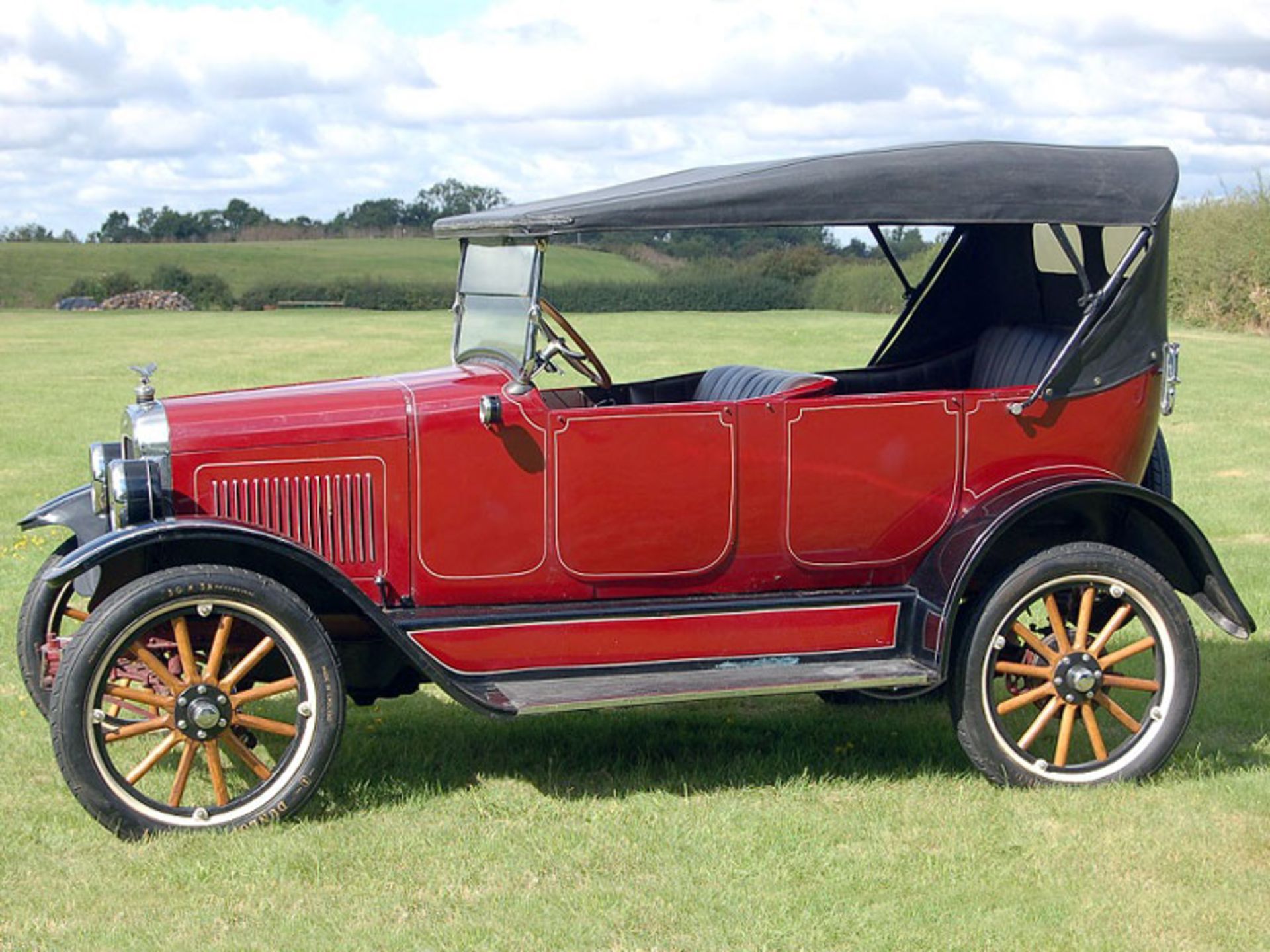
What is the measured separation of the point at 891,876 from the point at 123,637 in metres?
2.36

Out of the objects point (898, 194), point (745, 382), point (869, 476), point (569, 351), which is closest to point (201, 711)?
point (569, 351)

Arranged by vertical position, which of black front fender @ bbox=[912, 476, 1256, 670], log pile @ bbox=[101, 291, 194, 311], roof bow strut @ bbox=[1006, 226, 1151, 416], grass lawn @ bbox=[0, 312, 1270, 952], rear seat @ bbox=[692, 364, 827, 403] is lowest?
log pile @ bbox=[101, 291, 194, 311]

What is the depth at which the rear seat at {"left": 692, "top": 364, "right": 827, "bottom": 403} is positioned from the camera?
5223 mm

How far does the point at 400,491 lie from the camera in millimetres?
4957

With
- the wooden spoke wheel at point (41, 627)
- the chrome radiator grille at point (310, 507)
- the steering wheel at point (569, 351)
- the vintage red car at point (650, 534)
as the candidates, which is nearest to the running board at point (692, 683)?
the vintage red car at point (650, 534)

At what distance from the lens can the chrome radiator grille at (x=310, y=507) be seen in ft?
16.2

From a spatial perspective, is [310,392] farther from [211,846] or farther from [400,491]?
[211,846]

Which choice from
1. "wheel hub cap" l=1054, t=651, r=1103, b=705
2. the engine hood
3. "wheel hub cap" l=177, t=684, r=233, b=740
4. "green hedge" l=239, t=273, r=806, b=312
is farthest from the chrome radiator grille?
"wheel hub cap" l=1054, t=651, r=1103, b=705

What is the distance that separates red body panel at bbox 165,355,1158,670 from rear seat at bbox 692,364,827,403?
0.09 metres

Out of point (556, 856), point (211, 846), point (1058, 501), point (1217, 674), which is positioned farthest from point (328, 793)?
point (1217, 674)

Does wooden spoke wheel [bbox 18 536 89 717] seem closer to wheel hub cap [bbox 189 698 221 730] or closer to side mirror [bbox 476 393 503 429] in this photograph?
wheel hub cap [bbox 189 698 221 730]

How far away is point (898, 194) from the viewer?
5156 mm

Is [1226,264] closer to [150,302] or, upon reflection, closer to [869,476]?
[869,476]

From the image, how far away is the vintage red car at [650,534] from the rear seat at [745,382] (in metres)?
0.02
